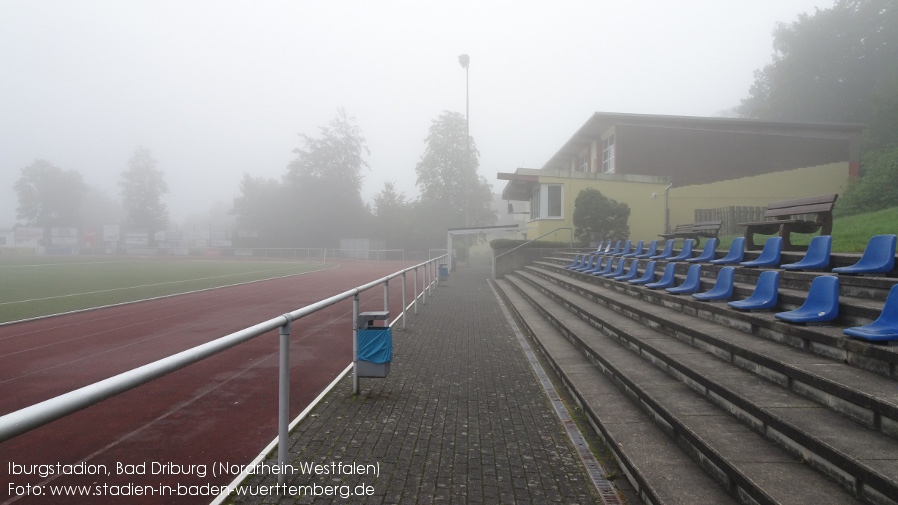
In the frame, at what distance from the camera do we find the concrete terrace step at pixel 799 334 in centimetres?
377

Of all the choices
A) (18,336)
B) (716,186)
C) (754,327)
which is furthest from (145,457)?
(716,186)

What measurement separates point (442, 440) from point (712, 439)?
2.01 metres

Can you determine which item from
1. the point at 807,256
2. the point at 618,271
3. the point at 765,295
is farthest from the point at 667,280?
the point at 765,295

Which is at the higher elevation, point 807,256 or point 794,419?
point 807,256

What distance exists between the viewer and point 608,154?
1195 inches

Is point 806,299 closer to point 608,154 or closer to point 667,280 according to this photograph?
point 667,280

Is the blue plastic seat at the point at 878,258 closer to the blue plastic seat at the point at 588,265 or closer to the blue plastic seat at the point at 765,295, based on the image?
the blue plastic seat at the point at 765,295

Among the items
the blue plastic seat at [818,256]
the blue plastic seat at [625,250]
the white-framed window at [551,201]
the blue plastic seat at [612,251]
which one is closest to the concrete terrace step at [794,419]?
the blue plastic seat at [818,256]

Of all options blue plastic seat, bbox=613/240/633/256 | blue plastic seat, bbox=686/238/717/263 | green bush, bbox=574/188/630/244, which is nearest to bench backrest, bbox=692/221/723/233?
blue plastic seat, bbox=613/240/633/256

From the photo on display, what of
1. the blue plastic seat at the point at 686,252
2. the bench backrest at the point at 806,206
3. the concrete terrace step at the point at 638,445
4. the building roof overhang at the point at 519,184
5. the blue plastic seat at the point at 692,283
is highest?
the building roof overhang at the point at 519,184

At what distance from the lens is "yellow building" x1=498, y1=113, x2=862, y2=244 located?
1021 inches

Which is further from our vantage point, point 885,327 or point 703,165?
point 703,165

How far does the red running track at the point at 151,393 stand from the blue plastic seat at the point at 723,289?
4802mm

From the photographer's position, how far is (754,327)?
5.63 m
